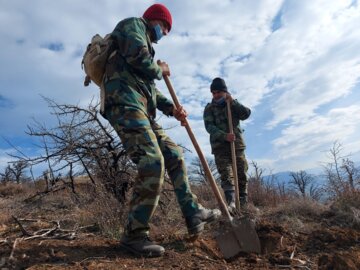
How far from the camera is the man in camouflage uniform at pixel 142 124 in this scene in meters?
3.13

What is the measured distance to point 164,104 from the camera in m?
4.07

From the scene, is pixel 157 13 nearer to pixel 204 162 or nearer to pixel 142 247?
pixel 204 162

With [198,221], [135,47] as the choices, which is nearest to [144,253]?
[198,221]

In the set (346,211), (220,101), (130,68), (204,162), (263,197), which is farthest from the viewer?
(263,197)

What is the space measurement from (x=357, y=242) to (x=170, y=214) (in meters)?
2.38

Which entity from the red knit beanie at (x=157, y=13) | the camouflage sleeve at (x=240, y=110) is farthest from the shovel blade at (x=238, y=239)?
the camouflage sleeve at (x=240, y=110)

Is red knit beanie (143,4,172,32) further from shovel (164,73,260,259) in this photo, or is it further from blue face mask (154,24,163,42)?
shovel (164,73,260,259)

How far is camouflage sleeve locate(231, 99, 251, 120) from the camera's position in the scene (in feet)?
20.6

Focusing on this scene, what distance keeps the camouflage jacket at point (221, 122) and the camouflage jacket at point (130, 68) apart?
9.20 ft

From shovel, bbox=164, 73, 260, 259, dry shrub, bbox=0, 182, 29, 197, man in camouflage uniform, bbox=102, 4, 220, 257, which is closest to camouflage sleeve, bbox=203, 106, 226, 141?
man in camouflage uniform, bbox=102, 4, 220, 257

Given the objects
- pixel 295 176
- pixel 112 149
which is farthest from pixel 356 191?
pixel 295 176

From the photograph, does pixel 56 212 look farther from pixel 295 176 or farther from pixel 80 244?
pixel 295 176

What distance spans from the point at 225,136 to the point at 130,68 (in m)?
2.88

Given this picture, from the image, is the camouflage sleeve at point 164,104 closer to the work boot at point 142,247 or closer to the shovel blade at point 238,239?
the shovel blade at point 238,239
